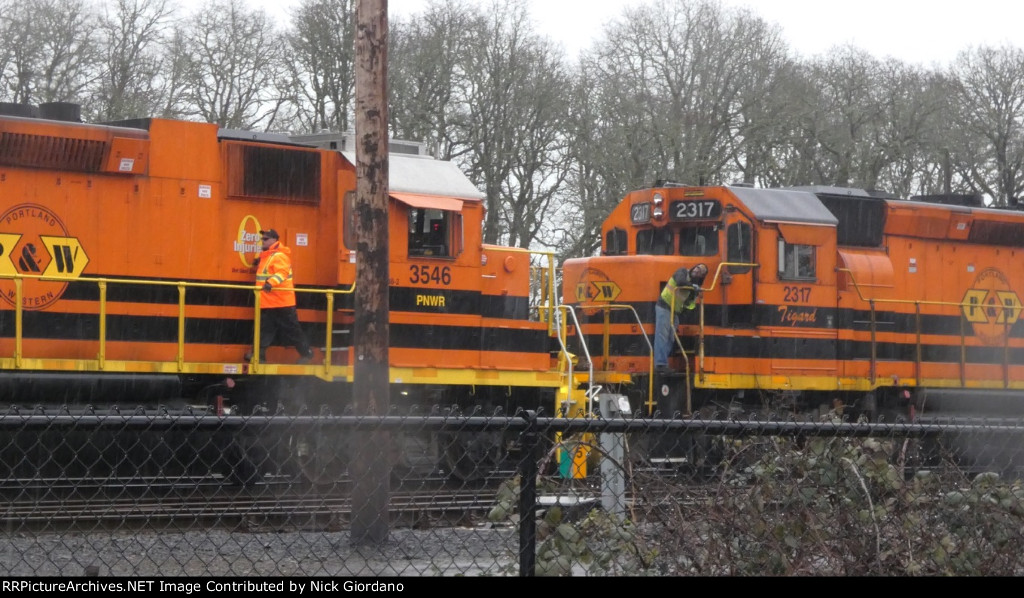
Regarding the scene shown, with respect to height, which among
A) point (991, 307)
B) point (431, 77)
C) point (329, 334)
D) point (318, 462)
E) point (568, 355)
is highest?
point (431, 77)

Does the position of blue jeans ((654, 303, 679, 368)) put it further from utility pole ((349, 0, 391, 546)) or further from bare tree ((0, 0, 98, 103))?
bare tree ((0, 0, 98, 103))

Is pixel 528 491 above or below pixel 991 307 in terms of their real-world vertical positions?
below

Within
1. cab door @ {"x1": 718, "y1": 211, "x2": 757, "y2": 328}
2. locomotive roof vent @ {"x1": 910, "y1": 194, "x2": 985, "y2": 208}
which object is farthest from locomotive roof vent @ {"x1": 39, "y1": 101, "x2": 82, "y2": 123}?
locomotive roof vent @ {"x1": 910, "y1": 194, "x2": 985, "y2": 208}

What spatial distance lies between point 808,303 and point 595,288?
9.25 feet

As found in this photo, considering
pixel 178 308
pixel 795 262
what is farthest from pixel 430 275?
pixel 795 262

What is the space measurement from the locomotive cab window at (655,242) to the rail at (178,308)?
5.01 metres

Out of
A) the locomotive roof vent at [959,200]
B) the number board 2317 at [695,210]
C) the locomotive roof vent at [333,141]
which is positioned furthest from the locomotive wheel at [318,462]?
the locomotive roof vent at [959,200]

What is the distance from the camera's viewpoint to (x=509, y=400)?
44.4ft

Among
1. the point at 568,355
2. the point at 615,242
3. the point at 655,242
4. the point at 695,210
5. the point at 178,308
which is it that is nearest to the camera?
the point at 178,308

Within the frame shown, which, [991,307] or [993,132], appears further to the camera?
[993,132]

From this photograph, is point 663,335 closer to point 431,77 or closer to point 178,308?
point 178,308

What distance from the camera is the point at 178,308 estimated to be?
11.7m

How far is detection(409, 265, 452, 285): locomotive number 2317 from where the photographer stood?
1277 centimetres

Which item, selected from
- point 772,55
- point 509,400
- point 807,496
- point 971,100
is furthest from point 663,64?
point 807,496
